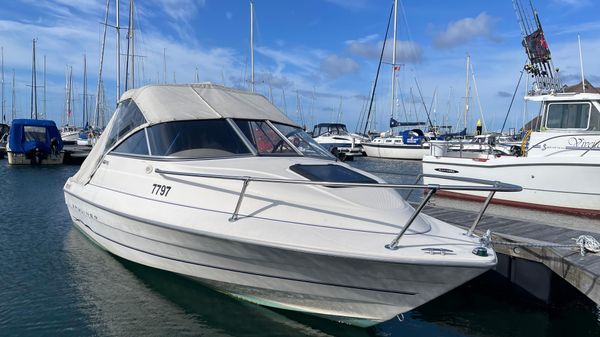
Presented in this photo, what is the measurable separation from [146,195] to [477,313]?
4.75m

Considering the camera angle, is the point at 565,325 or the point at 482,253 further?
the point at 565,325

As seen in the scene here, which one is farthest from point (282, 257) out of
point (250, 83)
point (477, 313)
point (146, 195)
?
Result: point (250, 83)

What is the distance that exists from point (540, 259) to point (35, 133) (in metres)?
33.4

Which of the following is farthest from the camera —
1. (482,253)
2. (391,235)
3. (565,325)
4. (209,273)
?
(565,325)

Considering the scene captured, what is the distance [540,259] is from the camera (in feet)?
20.9

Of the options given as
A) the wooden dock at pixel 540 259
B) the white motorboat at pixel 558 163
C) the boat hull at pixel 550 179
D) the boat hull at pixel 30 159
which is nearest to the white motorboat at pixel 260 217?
the wooden dock at pixel 540 259

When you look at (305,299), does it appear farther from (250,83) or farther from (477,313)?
(250,83)

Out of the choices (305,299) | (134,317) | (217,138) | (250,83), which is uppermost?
(250,83)

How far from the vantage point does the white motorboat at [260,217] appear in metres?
4.64

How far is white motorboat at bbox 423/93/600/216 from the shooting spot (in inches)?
509

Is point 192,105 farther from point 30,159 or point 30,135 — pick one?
point 30,135

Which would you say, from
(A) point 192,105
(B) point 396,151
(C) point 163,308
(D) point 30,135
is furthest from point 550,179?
(D) point 30,135

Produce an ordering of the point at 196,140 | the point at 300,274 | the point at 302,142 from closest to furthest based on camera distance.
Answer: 1. the point at 300,274
2. the point at 196,140
3. the point at 302,142

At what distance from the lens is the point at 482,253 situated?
14.8 feet
